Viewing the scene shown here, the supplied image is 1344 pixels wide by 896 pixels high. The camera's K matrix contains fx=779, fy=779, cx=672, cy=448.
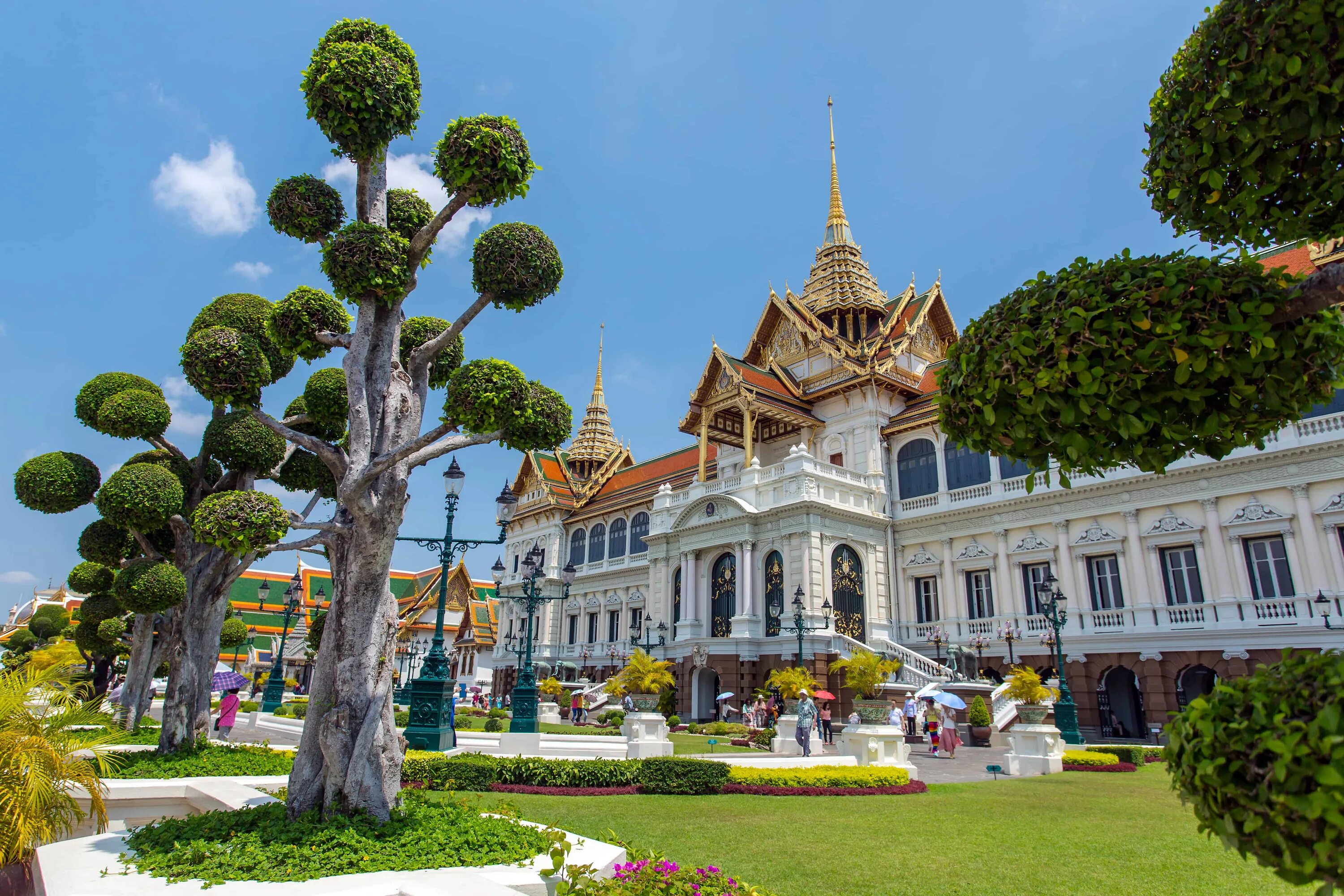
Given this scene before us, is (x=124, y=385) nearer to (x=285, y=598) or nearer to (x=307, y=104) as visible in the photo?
(x=307, y=104)

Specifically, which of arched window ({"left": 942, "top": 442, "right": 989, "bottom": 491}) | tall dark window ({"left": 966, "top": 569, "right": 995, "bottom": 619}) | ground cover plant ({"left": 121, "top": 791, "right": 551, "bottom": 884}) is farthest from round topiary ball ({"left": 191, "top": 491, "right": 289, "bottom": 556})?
arched window ({"left": 942, "top": 442, "right": 989, "bottom": 491})

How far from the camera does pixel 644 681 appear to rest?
83.8 ft

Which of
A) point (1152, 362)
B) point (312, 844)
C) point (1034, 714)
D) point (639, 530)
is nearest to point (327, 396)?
point (312, 844)

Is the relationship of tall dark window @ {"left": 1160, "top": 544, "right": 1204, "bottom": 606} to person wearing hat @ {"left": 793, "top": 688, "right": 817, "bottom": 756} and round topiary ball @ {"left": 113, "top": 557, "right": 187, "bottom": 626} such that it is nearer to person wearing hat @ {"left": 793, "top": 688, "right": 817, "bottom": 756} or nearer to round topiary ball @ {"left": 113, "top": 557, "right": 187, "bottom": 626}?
person wearing hat @ {"left": 793, "top": 688, "right": 817, "bottom": 756}

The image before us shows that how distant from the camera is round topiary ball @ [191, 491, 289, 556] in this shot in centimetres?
788

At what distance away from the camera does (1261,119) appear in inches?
128

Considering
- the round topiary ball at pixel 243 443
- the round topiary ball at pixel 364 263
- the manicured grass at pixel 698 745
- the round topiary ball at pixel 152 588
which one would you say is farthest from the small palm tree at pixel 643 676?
the round topiary ball at pixel 364 263

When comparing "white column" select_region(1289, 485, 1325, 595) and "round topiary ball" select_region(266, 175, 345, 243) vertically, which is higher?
"round topiary ball" select_region(266, 175, 345, 243)

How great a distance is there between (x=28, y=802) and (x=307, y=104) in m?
7.00

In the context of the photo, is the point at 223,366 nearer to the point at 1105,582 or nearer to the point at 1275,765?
the point at 1275,765

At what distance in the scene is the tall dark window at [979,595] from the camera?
2733 centimetres

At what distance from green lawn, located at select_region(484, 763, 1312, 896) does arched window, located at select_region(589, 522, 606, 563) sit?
111ft

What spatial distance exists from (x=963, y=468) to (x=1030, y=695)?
12082 mm

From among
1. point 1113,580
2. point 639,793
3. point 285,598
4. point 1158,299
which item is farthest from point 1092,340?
point 285,598
